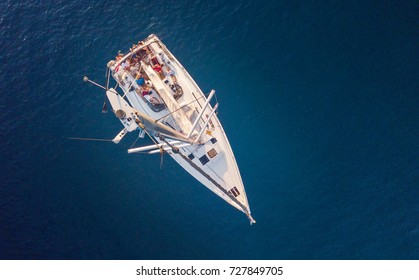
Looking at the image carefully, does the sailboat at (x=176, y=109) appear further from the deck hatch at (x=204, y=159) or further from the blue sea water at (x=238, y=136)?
the blue sea water at (x=238, y=136)

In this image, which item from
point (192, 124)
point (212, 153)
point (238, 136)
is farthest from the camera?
point (238, 136)

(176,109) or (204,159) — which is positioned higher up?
(176,109)

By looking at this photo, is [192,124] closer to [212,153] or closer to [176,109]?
[176,109]

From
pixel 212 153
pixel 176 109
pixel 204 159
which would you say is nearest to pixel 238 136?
pixel 212 153

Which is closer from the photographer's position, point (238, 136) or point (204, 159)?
point (204, 159)

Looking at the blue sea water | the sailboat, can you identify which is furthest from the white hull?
Answer: the blue sea water

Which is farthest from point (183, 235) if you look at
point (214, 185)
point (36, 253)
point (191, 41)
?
point (191, 41)

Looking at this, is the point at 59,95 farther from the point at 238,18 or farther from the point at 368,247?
the point at 368,247
